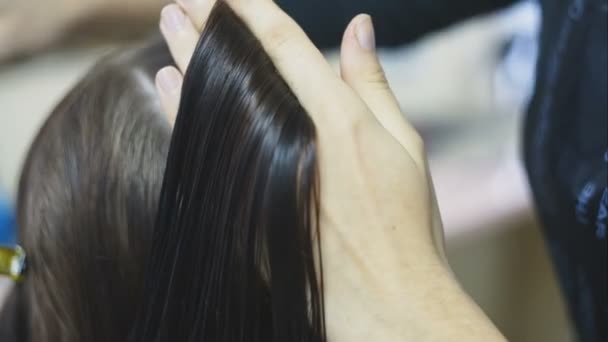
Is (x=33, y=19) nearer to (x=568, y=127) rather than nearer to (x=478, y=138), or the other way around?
(x=568, y=127)

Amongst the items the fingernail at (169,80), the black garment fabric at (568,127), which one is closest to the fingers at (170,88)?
the fingernail at (169,80)

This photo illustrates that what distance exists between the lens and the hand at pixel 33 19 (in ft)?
2.55

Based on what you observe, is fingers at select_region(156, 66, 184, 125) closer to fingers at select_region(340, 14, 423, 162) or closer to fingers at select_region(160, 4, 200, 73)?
fingers at select_region(160, 4, 200, 73)

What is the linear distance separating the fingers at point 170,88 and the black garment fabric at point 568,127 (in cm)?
24

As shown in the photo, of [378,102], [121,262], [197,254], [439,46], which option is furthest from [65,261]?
[439,46]

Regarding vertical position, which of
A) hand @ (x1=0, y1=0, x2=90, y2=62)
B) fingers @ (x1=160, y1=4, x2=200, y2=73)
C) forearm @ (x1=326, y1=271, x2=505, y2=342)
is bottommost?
forearm @ (x1=326, y1=271, x2=505, y2=342)

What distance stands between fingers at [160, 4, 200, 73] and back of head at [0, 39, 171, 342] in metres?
0.05

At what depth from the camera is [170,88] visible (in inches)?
21.4

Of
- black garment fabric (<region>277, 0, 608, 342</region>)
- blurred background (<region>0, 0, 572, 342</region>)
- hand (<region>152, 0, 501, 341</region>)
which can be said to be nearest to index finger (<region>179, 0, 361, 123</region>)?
hand (<region>152, 0, 501, 341</region>)

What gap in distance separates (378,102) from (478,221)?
862 millimetres

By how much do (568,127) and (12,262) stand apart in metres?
0.52

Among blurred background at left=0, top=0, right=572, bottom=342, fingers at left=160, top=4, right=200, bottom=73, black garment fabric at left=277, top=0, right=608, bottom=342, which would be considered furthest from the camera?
blurred background at left=0, top=0, right=572, bottom=342

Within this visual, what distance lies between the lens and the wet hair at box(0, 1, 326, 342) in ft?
1.59

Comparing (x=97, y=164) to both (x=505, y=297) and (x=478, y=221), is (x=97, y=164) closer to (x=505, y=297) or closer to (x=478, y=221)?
(x=478, y=221)
